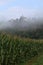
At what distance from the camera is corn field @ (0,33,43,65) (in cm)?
1004

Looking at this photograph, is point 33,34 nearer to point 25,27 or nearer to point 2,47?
point 25,27

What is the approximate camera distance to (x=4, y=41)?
10836mm

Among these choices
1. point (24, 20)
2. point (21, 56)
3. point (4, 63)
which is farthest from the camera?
point (24, 20)

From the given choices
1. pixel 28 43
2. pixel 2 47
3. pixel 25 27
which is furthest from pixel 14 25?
pixel 2 47

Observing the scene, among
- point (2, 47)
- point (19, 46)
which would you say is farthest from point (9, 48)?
point (19, 46)

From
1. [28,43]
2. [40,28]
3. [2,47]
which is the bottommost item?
[40,28]

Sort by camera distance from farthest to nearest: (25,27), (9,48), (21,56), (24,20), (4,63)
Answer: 1. (24,20)
2. (25,27)
3. (21,56)
4. (9,48)
5. (4,63)

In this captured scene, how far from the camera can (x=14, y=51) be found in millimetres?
10672

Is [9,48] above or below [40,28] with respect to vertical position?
above

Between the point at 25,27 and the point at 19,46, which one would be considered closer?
the point at 19,46

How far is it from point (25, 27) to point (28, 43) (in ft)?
22.7

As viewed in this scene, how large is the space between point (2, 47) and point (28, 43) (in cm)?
326

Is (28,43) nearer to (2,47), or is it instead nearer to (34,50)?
(34,50)

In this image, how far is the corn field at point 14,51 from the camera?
10.0 meters
